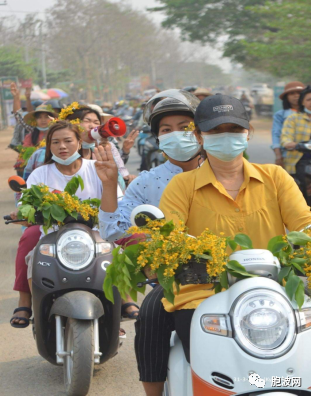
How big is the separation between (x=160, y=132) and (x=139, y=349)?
1.32 m

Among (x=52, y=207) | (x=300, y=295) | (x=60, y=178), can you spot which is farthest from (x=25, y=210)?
(x=300, y=295)

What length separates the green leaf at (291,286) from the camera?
2547 millimetres

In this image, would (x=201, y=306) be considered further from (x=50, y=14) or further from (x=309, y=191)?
(x=50, y=14)

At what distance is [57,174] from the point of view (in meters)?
5.35

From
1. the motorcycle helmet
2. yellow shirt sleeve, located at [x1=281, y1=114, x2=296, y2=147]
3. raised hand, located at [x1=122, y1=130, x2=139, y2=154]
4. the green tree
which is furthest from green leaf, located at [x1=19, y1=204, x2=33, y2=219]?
the green tree

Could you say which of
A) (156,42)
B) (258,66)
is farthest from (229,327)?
(156,42)

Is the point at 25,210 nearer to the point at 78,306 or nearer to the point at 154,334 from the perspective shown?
the point at 78,306

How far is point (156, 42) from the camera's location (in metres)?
107

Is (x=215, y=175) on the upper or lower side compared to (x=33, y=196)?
upper

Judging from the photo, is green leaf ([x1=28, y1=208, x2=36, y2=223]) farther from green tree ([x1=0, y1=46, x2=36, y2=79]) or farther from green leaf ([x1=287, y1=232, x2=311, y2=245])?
green tree ([x1=0, y1=46, x2=36, y2=79])

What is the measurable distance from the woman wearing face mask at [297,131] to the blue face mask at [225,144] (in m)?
5.26

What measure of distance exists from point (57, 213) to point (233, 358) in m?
2.27

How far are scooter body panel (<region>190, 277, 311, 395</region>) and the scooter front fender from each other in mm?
1626

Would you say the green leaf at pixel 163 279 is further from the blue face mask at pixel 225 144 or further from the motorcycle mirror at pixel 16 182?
the motorcycle mirror at pixel 16 182
